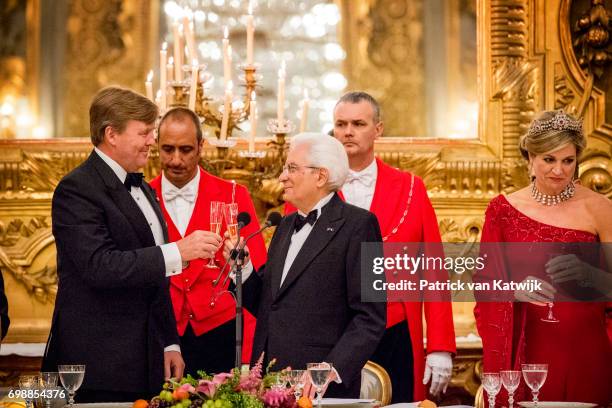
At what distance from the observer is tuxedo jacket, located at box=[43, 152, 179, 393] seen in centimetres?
349

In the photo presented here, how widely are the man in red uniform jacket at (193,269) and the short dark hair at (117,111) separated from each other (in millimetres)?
520

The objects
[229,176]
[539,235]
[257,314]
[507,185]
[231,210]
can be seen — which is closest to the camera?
[231,210]

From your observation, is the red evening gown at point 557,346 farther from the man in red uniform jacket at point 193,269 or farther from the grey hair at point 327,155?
the man in red uniform jacket at point 193,269

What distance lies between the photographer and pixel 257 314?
12.2ft

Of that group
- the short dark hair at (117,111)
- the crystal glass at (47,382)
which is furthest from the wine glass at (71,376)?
the short dark hair at (117,111)

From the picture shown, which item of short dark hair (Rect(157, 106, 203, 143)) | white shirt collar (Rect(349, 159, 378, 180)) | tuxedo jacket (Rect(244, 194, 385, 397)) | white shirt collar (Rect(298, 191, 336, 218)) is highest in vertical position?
short dark hair (Rect(157, 106, 203, 143))

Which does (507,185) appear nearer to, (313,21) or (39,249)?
(313,21)

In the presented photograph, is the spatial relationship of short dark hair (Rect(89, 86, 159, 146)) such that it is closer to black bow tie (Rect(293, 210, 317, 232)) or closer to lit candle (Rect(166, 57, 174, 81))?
black bow tie (Rect(293, 210, 317, 232))

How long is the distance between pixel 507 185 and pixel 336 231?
206 cm

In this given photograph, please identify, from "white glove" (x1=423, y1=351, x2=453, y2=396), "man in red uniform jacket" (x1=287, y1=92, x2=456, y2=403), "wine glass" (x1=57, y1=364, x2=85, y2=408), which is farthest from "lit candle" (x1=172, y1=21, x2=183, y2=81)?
"wine glass" (x1=57, y1=364, x2=85, y2=408)

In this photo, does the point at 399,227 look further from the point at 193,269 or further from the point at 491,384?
the point at 491,384

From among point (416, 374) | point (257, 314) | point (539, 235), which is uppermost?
point (539, 235)

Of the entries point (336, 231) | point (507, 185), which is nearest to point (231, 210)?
point (336, 231)

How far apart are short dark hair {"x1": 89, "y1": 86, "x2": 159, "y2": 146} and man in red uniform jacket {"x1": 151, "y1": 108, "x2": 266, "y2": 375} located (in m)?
0.52
